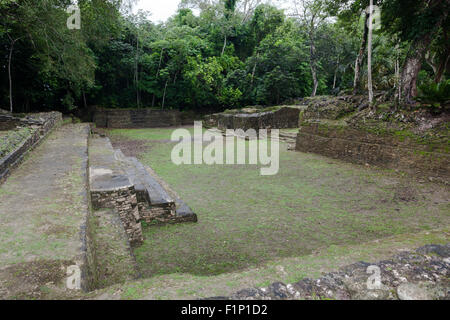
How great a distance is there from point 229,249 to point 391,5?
847 centimetres

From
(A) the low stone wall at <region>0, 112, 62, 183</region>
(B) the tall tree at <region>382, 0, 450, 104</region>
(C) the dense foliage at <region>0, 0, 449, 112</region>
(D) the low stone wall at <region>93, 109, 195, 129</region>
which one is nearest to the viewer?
(A) the low stone wall at <region>0, 112, 62, 183</region>

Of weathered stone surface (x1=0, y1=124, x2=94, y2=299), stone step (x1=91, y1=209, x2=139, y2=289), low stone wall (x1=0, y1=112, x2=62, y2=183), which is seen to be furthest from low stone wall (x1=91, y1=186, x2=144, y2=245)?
low stone wall (x1=0, y1=112, x2=62, y2=183)

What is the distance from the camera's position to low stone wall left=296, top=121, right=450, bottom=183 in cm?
572

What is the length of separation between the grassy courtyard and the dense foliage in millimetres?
6708

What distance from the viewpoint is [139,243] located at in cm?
359

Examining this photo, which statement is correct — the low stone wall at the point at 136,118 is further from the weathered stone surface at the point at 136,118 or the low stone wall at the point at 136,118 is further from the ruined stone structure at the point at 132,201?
the ruined stone structure at the point at 132,201

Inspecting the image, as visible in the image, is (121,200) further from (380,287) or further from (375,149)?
(375,149)

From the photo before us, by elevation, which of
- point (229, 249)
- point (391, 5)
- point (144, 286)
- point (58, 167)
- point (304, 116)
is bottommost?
point (229, 249)

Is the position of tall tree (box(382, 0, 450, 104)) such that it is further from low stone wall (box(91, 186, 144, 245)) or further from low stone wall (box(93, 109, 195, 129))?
low stone wall (box(93, 109, 195, 129))

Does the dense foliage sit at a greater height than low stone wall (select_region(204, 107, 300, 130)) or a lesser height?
greater

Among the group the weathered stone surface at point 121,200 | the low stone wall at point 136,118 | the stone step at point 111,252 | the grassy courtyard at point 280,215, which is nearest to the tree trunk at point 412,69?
the grassy courtyard at point 280,215

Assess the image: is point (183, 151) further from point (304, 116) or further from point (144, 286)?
point (144, 286)
